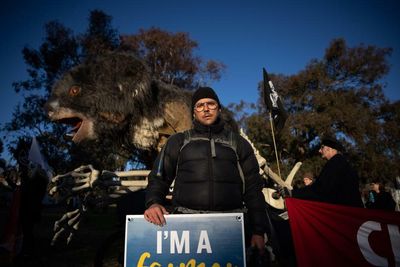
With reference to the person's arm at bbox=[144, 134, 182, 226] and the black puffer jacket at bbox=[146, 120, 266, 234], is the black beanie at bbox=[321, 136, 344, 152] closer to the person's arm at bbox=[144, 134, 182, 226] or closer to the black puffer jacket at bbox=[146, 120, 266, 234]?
the black puffer jacket at bbox=[146, 120, 266, 234]

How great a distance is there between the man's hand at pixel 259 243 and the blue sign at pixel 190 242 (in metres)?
0.20

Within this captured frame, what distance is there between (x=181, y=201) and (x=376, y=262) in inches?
85.2

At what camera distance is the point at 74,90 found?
13.1 ft

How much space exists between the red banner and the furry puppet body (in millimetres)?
2196

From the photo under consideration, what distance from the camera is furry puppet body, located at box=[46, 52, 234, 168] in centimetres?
394

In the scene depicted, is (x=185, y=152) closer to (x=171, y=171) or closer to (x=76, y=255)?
(x=171, y=171)

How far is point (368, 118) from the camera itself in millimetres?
22500

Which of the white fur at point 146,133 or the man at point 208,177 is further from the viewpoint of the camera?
the white fur at point 146,133

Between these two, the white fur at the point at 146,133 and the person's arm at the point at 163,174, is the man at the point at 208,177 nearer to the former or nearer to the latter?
the person's arm at the point at 163,174

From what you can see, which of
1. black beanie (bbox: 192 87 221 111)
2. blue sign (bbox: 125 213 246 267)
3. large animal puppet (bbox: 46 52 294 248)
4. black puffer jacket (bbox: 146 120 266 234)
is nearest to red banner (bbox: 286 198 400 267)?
black puffer jacket (bbox: 146 120 266 234)

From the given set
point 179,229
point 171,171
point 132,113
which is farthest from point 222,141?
point 132,113

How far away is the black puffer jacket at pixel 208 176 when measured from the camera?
2373 millimetres

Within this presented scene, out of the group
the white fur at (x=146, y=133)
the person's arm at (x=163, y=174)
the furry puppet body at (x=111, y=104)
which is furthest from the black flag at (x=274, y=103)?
the person's arm at (x=163, y=174)

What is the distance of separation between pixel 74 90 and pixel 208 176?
8.36 feet
